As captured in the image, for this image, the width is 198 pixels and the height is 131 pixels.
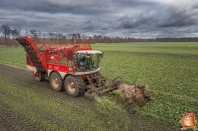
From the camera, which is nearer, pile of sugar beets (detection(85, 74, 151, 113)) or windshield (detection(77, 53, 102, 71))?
pile of sugar beets (detection(85, 74, 151, 113))

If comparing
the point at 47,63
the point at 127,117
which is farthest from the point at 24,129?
the point at 47,63

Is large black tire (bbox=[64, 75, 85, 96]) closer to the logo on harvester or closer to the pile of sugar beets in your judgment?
the pile of sugar beets

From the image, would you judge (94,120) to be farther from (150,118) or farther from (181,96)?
(181,96)

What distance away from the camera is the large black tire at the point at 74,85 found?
9766 millimetres

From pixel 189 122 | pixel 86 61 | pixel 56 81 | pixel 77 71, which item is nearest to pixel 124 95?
pixel 189 122

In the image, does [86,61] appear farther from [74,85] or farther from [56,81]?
[56,81]

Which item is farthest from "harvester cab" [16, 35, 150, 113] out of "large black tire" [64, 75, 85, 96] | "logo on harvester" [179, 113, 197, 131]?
"logo on harvester" [179, 113, 197, 131]

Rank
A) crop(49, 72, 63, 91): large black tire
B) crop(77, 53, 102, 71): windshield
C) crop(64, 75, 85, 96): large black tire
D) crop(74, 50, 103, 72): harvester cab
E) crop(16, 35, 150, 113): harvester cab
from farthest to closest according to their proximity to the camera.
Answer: crop(49, 72, 63, 91): large black tire → crop(77, 53, 102, 71): windshield → crop(74, 50, 103, 72): harvester cab → crop(64, 75, 85, 96): large black tire → crop(16, 35, 150, 113): harvester cab

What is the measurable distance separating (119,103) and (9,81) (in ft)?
29.0

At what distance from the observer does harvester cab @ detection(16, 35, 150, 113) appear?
8984 mm

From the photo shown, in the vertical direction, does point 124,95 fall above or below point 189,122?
above

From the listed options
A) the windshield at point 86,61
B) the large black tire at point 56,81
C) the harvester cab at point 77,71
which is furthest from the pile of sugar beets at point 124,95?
the large black tire at point 56,81

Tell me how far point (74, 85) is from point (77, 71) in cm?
73

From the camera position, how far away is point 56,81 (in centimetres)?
1125
